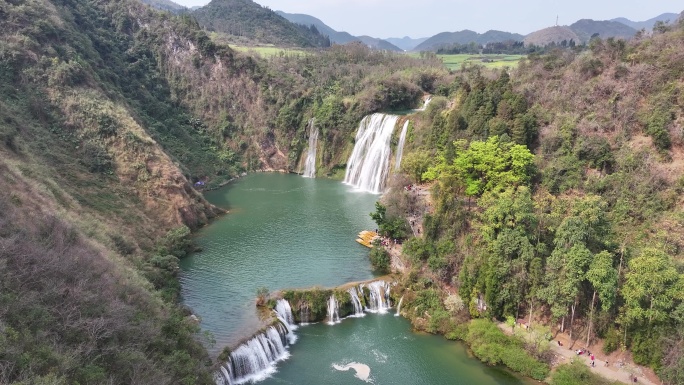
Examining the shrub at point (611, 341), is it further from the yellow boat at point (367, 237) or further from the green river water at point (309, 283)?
the yellow boat at point (367, 237)

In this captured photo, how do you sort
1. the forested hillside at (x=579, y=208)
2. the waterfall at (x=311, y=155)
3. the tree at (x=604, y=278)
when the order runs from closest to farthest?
the tree at (x=604, y=278), the forested hillside at (x=579, y=208), the waterfall at (x=311, y=155)

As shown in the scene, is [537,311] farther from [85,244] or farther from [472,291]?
[85,244]

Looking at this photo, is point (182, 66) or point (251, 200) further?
point (182, 66)

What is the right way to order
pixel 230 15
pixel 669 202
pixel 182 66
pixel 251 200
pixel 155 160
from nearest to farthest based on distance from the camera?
pixel 669 202 → pixel 155 160 → pixel 251 200 → pixel 182 66 → pixel 230 15

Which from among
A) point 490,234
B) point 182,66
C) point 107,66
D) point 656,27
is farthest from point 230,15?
point 490,234

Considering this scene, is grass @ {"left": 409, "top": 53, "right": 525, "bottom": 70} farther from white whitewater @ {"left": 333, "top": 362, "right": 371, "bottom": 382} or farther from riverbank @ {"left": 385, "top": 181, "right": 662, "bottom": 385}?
white whitewater @ {"left": 333, "top": 362, "right": 371, "bottom": 382}

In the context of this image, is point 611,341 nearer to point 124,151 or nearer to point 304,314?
point 304,314

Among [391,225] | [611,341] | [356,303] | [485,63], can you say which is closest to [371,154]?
[391,225]

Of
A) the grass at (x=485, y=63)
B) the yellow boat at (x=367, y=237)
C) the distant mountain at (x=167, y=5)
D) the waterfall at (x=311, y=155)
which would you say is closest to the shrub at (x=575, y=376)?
the yellow boat at (x=367, y=237)
